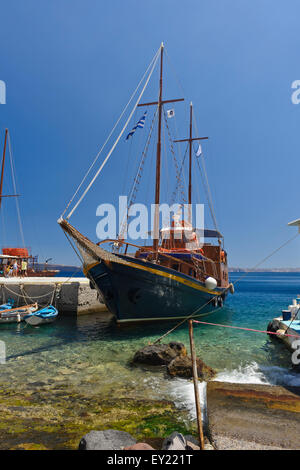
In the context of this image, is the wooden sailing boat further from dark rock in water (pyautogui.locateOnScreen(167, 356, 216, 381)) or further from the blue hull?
dark rock in water (pyautogui.locateOnScreen(167, 356, 216, 381))

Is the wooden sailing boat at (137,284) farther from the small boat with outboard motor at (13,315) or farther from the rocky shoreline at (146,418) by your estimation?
the rocky shoreline at (146,418)

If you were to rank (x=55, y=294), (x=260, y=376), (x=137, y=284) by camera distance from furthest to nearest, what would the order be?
(x=55, y=294) < (x=137, y=284) < (x=260, y=376)

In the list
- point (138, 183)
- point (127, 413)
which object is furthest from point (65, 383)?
point (138, 183)

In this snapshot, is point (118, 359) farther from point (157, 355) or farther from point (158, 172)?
point (158, 172)

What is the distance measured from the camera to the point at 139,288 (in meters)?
14.5

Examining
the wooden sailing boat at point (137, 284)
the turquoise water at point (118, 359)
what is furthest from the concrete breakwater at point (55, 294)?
the wooden sailing boat at point (137, 284)

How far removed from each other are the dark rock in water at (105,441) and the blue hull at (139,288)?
997cm

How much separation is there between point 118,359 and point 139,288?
5.06 meters

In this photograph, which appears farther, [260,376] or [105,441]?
[260,376]

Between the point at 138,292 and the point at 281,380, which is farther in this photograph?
the point at 138,292

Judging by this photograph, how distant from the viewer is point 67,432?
4.91 meters

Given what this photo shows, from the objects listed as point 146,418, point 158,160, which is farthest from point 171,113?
point 146,418

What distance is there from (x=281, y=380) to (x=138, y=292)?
8.30 m

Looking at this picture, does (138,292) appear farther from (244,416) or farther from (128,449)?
(128,449)
